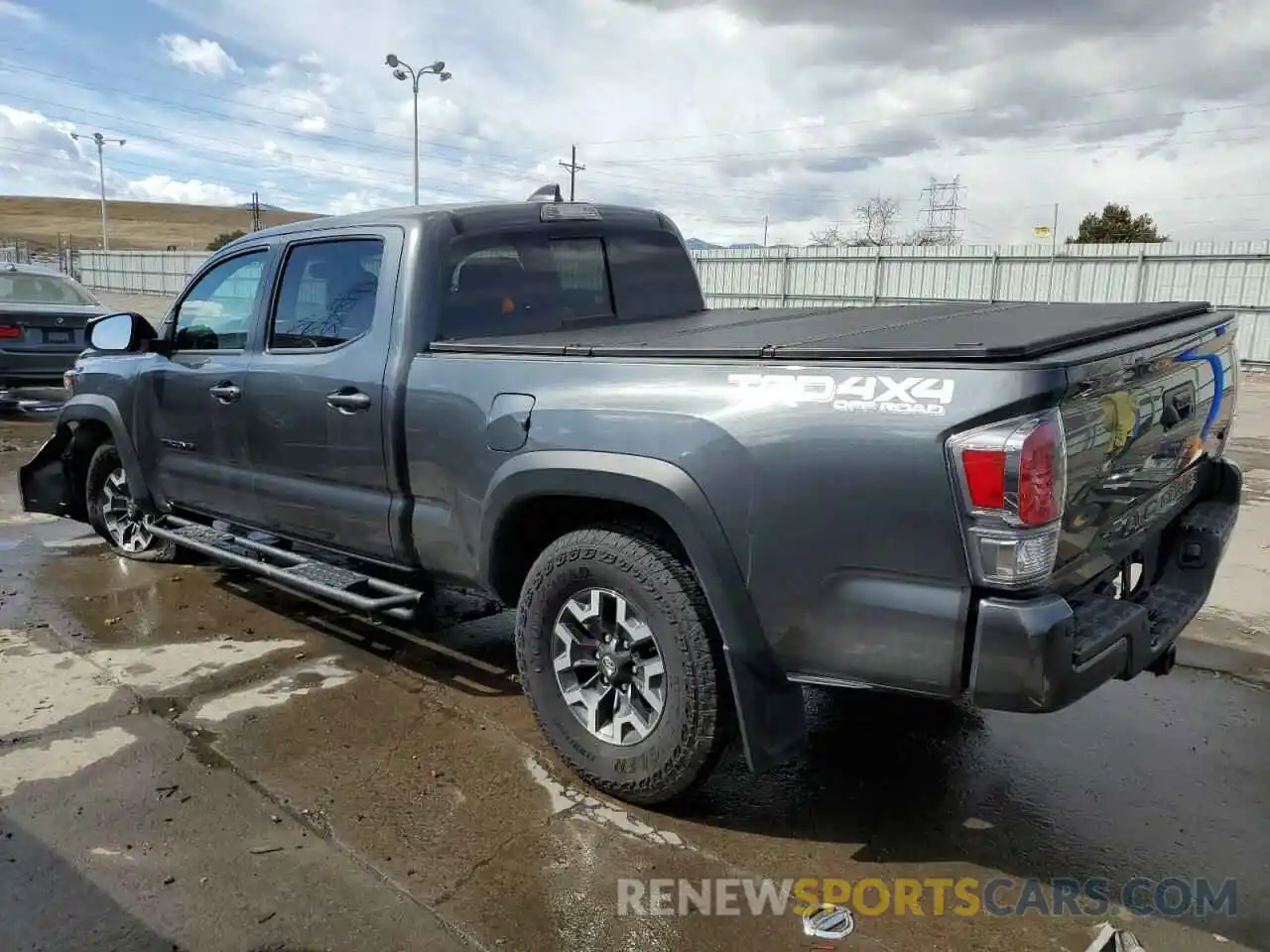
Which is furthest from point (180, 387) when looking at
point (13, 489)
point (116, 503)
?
point (13, 489)

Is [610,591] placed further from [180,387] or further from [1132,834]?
[180,387]

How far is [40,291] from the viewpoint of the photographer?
11719 mm

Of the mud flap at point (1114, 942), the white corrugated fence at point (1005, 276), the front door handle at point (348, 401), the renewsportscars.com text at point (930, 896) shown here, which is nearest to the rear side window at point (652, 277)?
Answer: the front door handle at point (348, 401)

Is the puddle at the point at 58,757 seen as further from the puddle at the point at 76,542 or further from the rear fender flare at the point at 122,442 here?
the puddle at the point at 76,542

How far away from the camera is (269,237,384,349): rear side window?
157 inches

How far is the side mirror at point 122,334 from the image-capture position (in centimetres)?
512

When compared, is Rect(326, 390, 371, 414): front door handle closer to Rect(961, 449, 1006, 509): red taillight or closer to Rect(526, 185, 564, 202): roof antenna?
Rect(526, 185, 564, 202): roof antenna

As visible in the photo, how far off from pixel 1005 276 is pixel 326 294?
835 inches

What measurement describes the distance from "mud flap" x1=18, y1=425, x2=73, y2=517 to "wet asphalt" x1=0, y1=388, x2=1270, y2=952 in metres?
1.82

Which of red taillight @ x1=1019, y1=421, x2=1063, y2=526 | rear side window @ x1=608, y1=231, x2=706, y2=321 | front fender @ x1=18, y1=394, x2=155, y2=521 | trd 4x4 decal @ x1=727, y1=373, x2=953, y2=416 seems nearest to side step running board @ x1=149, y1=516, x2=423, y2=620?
front fender @ x1=18, y1=394, x2=155, y2=521

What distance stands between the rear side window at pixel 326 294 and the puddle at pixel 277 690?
1.43 m

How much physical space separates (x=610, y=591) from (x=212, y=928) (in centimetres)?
144

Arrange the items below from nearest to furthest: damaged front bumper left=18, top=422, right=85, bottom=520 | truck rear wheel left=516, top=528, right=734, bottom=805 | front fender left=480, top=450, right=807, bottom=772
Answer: front fender left=480, top=450, right=807, bottom=772, truck rear wheel left=516, top=528, right=734, bottom=805, damaged front bumper left=18, top=422, right=85, bottom=520

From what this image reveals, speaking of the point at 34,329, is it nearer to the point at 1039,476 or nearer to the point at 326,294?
the point at 326,294
